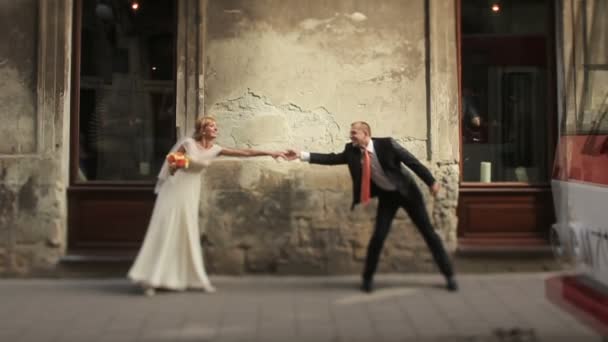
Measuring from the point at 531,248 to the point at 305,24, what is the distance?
347 cm

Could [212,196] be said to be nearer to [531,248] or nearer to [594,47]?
[531,248]

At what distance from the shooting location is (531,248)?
8.62 meters

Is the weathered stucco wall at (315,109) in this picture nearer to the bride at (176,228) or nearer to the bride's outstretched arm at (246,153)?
the bride's outstretched arm at (246,153)

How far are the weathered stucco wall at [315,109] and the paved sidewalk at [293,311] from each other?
0.55 metres

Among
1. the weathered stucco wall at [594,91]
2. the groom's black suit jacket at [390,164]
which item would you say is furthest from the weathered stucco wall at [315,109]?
the weathered stucco wall at [594,91]

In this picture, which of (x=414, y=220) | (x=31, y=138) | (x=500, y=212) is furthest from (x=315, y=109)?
(x=31, y=138)

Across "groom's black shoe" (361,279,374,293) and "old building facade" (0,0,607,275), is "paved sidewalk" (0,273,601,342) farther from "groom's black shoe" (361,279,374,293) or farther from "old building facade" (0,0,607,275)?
"old building facade" (0,0,607,275)

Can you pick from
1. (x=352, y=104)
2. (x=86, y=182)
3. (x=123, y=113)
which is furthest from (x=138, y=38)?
(x=352, y=104)

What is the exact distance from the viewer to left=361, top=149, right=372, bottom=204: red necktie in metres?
7.40

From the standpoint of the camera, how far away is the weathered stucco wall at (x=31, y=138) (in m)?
8.45

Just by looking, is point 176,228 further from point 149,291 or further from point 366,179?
point 366,179

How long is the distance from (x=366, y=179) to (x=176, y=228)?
1857mm

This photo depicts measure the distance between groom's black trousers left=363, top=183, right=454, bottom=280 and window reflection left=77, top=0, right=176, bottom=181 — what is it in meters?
2.74

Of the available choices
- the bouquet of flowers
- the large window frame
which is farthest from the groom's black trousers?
the large window frame
